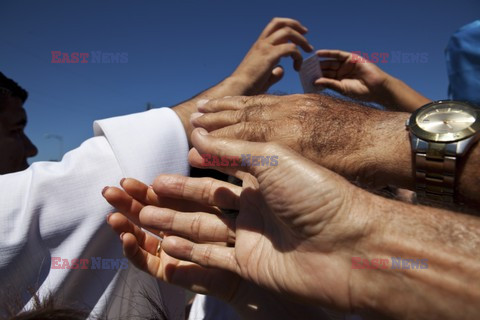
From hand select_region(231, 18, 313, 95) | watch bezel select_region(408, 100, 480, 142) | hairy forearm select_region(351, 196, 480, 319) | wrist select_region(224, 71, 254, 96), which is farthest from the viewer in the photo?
hand select_region(231, 18, 313, 95)

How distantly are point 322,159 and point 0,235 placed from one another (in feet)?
3.83

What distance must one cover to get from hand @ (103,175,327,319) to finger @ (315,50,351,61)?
4.98ft

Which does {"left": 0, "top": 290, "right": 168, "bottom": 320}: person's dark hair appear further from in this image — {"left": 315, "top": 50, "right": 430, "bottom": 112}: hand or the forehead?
{"left": 315, "top": 50, "right": 430, "bottom": 112}: hand

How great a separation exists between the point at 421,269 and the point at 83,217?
1098 millimetres

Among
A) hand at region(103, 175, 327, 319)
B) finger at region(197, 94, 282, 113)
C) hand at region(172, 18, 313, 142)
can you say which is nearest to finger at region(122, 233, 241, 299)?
hand at region(103, 175, 327, 319)

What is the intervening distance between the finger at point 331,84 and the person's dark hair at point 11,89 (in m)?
2.45

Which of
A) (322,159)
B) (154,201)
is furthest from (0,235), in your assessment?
(322,159)

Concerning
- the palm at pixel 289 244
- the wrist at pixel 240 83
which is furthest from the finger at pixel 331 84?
the palm at pixel 289 244

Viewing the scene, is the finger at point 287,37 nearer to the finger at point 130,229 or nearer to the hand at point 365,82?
the hand at point 365,82

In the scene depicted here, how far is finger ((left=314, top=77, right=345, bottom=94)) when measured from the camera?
7.34 ft

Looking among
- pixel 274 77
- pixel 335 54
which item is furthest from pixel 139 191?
pixel 335 54

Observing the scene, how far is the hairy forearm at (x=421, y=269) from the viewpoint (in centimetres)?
66

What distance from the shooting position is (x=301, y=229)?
0.83m

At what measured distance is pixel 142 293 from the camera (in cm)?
125
